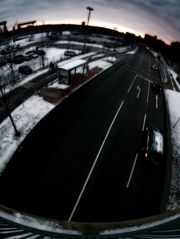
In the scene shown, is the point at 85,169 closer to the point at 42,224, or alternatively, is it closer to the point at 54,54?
the point at 42,224

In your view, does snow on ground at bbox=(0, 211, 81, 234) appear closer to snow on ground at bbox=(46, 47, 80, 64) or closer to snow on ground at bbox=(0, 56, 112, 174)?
snow on ground at bbox=(0, 56, 112, 174)

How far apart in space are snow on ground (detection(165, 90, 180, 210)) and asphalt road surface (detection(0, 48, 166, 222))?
2.86 ft

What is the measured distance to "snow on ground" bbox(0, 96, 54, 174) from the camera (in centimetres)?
1357

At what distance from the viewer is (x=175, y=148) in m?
16.7

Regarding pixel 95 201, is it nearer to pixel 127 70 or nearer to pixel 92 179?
pixel 92 179

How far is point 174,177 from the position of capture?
537 inches

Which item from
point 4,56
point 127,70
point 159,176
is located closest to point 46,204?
point 159,176

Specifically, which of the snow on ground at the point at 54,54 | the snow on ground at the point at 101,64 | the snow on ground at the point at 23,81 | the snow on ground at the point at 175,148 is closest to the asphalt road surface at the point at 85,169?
the snow on ground at the point at 175,148

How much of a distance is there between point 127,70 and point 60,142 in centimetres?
2798

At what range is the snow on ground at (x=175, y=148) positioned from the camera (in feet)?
39.1

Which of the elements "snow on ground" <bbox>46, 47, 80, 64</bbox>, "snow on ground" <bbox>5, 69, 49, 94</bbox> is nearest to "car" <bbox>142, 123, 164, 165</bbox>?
"snow on ground" <bbox>5, 69, 49, 94</bbox>

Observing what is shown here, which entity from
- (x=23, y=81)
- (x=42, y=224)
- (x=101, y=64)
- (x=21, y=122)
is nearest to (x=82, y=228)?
(x=42, y=224)

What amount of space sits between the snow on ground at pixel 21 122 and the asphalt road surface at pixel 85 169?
610 millimetres

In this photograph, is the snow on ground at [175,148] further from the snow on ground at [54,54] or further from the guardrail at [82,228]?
the snow on ground at [54,54]
